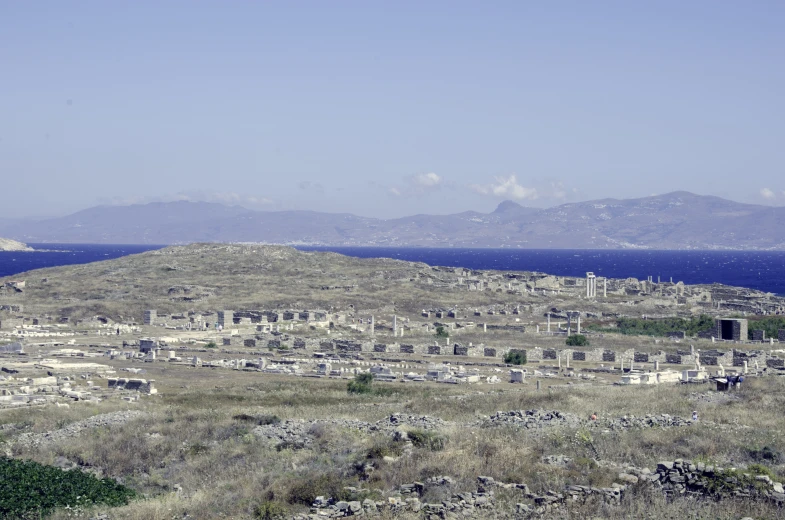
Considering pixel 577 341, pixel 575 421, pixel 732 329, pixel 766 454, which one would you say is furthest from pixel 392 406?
pixel 732 329

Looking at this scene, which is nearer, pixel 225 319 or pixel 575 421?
pixel 575 421

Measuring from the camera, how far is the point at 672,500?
49.6 ft

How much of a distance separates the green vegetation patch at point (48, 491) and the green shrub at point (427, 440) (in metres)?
5.92

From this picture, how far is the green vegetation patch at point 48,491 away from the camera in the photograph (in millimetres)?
17391

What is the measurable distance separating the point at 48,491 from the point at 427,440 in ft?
25.3

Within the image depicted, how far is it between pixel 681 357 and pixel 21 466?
3576 centimetres

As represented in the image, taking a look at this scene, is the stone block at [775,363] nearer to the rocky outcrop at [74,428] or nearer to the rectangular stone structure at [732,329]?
the rectangular stone structure at [732,329]

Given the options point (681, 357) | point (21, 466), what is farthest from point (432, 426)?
point (681, 357)

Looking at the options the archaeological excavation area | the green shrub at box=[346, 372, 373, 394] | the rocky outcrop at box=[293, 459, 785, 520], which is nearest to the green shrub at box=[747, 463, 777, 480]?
the archaeological excavation area

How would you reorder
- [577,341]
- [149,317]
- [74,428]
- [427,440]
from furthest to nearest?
1. [149,317]
2. [577,341]
3. [74,428]
4. [427,440]

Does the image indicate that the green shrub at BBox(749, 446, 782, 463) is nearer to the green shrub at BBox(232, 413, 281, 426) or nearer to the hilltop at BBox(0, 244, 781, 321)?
the green shrub at BBox(232, 413, 281, 426)

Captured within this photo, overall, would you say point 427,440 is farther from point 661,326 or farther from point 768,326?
point 661,326

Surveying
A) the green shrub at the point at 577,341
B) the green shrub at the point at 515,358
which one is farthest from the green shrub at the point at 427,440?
the green shrub at the point at 577,341

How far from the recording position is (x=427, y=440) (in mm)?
20156
